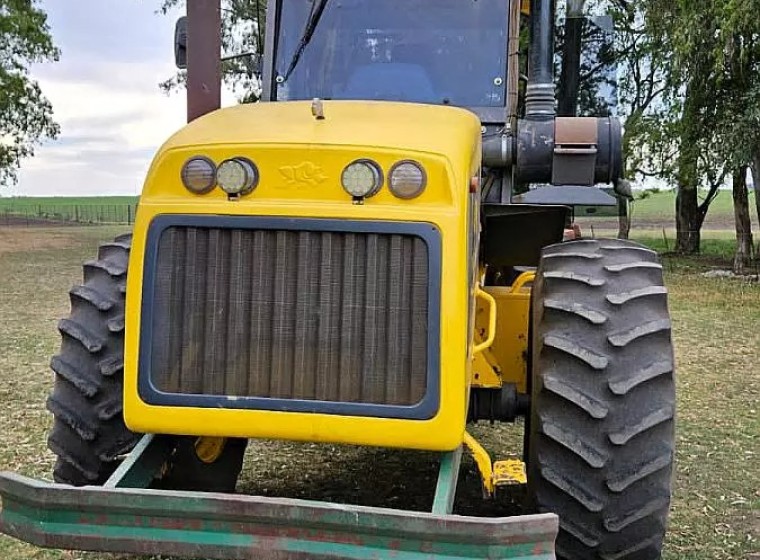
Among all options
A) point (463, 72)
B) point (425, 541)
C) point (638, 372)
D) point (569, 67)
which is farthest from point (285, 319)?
point (569, 67)

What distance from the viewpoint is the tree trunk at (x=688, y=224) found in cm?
2566

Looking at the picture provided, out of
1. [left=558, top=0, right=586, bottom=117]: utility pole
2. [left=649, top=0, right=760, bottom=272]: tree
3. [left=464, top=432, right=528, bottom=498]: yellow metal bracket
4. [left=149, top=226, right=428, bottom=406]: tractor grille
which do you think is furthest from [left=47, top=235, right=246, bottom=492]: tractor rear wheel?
[left=649, top=0, right=760, bottom=272]: tree

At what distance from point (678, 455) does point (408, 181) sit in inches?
151

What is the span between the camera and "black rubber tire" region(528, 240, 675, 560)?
3.48 metres

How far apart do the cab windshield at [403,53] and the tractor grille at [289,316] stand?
1.70 metres

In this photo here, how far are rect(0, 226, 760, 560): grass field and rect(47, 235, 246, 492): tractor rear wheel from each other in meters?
0.53

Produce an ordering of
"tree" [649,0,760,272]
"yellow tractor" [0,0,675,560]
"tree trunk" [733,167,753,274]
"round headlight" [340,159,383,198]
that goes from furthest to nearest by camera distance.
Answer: "tree trunk" [733,167,753,274], "tree" [649,0,760,272], "round headlight" [340,159,383,198], "yellow tractor" [0,0,675,560]

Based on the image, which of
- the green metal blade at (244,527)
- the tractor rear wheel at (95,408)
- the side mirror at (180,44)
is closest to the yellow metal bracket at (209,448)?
the tractor rear wheel at (95,408)

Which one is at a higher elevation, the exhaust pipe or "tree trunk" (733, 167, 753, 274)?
the exhaust pipe

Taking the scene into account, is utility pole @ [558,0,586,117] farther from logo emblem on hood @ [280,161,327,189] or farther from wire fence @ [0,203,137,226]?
wire fence @ [0,203,137,226]

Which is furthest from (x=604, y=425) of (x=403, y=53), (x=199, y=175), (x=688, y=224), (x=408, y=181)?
(x=688, y=224)

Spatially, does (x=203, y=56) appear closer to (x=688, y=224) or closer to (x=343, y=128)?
(x=343, y=128)

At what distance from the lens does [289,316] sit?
10.5ft

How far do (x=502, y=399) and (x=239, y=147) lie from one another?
5.66 ft
